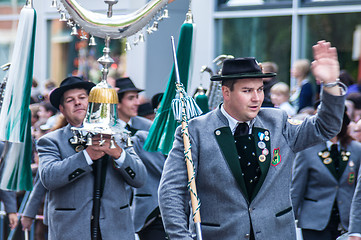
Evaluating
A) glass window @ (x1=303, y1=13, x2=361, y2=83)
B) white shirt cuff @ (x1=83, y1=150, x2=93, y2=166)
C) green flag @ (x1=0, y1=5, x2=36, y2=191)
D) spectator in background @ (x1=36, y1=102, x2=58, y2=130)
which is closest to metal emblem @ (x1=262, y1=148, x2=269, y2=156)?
white shirt cuff @ (x1=83, y1=150, x2=93, y2=166)

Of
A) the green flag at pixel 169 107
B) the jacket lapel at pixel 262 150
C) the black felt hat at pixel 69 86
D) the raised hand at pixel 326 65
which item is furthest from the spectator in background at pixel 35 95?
the raised hand at pixel 326 65

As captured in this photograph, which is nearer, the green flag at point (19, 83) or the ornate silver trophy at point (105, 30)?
the ornate silver trophy at point (105, 30)

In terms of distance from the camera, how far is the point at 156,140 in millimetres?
5930

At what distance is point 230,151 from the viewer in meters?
4.70

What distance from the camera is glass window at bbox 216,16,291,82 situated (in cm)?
1228

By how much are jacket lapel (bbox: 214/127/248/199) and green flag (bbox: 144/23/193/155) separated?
1.10m

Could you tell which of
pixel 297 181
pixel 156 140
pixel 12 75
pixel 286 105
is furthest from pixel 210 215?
pixel 286 105

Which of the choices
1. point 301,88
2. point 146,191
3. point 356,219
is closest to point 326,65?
point 356,219

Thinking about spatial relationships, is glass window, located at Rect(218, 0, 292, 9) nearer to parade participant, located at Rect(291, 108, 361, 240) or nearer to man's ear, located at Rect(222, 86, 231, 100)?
parade participant, located at Rect(291, 108, 361, 240)

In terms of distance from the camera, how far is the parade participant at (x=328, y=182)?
717 cm

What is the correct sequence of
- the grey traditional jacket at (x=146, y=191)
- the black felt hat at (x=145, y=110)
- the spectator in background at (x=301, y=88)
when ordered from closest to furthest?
the grey traditional jacket at (x=146, y=191) < the black felt hat at (x=145, y=110) < the spectator in background at (x=301, y=88)

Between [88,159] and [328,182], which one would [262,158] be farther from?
[328,182]

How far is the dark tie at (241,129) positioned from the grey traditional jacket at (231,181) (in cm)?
5

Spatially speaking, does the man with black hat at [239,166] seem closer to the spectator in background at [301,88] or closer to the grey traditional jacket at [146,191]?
the grey traditional jacket at [146,191]
